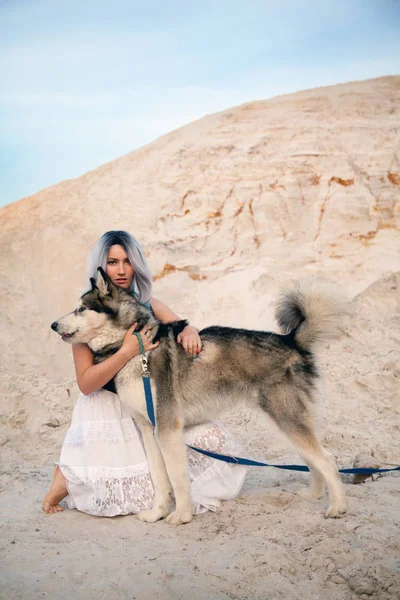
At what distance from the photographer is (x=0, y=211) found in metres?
8.36

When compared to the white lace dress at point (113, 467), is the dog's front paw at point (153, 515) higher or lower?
lower

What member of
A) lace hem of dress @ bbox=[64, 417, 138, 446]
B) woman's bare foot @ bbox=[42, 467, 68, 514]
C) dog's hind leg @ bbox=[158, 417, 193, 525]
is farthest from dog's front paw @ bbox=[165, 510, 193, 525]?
woman's bare foot @ bbox=[42, 467, 68, 514]

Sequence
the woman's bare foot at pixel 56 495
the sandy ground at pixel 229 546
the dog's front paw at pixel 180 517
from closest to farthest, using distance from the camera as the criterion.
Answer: the sandy ground at pixel 229 546
the dog's front paw at pixel 180 517
the woman's bare foot at pixel 56 495

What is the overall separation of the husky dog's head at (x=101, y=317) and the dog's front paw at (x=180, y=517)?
124cm

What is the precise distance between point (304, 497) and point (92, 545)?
1563mm

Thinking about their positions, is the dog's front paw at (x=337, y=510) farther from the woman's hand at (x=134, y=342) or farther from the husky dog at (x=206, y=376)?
the woman's hand at (x=134, y=342)

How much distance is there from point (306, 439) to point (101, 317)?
5.23ft

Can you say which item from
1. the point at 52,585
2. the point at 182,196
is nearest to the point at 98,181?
the point at 182,196

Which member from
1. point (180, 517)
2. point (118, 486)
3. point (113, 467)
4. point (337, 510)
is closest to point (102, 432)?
point (113, 467)

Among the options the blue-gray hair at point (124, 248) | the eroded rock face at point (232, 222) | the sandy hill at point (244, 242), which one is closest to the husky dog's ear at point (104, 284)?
the blue-gray hair at point (124, 248)

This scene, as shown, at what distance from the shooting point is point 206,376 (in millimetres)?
3416

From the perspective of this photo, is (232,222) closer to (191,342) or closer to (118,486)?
(191,342)

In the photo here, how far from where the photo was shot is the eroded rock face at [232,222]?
7.40 meters

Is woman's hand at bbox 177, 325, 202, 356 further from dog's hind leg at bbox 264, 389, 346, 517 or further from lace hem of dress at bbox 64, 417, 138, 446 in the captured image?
lace hem of dress at bbox 64, 417, 138, 446
